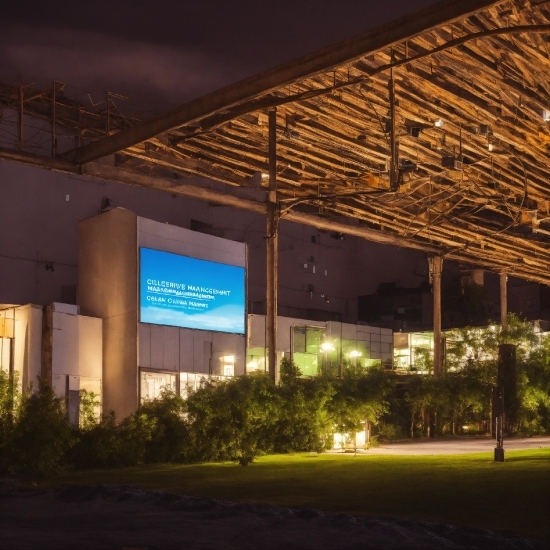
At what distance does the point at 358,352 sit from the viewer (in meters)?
58.4

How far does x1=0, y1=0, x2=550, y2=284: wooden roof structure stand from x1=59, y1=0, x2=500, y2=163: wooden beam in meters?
0.03

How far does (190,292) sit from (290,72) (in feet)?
46.8

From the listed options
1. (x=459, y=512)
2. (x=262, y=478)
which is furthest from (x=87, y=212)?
(x=459, y=512)

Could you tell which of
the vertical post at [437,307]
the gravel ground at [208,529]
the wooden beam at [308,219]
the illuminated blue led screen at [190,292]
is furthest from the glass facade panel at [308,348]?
the gravel ground at [208,529]

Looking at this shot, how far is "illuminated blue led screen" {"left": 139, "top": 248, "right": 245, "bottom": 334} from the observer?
36406 millimetres

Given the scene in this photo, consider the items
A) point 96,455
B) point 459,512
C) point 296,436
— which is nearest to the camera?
point 459,512

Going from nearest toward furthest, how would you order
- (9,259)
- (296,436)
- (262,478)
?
(262,478) < (296,436) < (9,259)

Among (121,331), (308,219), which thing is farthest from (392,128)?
(121,331)

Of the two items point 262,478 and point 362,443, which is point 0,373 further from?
point 362,443

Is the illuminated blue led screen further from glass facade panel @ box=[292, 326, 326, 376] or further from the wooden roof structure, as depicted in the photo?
glass facade panel @ box=[292, 326, 326, 376]

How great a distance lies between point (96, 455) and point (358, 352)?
3334 centimetres

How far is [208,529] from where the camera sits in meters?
12.9

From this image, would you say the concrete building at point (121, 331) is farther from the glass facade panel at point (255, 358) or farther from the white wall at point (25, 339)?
the glass facade panel at point (255, 358)

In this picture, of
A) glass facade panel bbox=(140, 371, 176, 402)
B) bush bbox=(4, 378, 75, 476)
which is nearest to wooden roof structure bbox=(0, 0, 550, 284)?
glass facade panel bbox=(140, 371, 176, 402)
